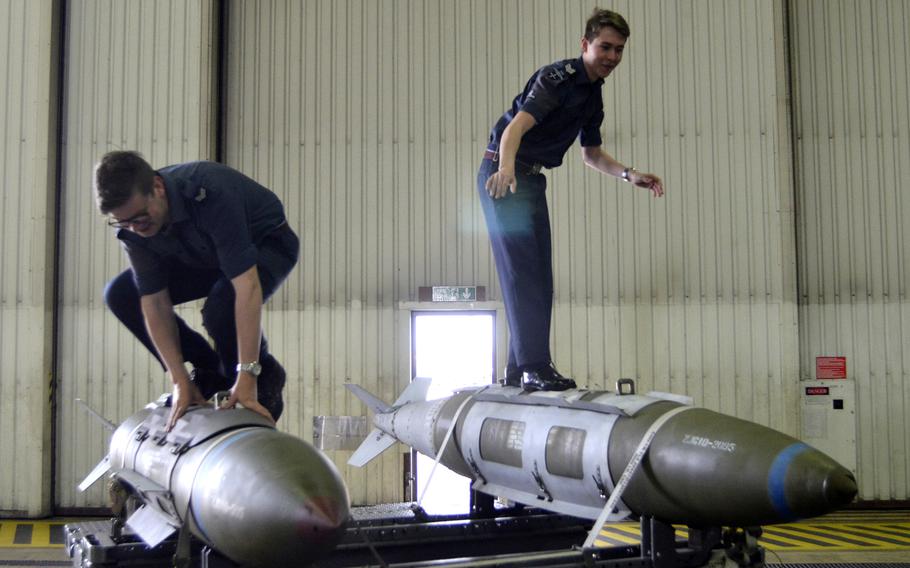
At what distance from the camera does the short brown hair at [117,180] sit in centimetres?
282

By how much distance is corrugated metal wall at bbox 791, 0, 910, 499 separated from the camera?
26.1ft

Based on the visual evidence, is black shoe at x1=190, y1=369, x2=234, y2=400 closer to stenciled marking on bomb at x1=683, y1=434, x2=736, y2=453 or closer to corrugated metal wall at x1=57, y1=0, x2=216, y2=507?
stenciled marking on bomb at x1=683, y1=434, x2=736, y2=453

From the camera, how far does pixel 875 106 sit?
8.27m

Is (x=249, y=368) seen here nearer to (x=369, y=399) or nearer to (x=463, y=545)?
(x=463, y=545)

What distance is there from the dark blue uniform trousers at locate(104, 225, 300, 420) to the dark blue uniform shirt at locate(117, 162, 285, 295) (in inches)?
3.4

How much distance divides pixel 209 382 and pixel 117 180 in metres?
1.30

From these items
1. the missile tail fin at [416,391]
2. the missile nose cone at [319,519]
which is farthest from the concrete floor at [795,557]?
the missile nose cone at [319,519]

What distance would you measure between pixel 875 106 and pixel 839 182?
2.84ft

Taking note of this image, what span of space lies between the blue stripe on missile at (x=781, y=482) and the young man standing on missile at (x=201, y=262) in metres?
1.76

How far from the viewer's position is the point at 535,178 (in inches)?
161

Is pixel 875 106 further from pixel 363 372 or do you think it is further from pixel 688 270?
pixel 363 372

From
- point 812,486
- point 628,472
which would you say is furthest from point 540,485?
point 812,486

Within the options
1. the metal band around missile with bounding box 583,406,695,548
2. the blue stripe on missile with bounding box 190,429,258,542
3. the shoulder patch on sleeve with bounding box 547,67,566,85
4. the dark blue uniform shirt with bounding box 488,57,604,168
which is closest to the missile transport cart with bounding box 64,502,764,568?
the metal band around missile with bounding box 583,406,695,548

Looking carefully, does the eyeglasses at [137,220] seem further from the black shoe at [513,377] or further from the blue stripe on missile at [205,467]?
the black shoe at [513,377]
